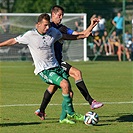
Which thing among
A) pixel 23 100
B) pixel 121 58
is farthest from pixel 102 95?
pixel 121 58

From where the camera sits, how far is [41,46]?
1068 cm

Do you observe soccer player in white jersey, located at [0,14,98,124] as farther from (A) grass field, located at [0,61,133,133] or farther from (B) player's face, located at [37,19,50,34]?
(A) grass field, located at [0,61,133,133]

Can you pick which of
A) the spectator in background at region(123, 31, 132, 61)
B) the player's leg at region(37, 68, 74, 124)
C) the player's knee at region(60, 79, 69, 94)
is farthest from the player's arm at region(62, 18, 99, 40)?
the spectator in background at region(123, 31, 132, 61)

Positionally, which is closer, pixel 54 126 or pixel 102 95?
pixel 54 126

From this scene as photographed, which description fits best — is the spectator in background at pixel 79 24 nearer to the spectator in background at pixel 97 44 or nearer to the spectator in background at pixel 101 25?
the spectator in background at pixel 101 25

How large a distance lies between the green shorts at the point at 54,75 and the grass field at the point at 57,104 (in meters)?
0.71

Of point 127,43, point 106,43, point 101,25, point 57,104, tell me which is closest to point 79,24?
point 101,25

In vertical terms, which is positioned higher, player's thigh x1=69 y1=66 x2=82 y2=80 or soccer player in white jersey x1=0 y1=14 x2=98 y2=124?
soccer player in white jersey x1=0 y1=14 x2=98 y2=124

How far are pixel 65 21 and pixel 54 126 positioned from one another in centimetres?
2198

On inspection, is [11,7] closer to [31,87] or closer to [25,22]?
[25,22]

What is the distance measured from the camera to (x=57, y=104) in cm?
1359

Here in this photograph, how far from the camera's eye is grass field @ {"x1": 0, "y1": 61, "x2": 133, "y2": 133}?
10117 millimetres

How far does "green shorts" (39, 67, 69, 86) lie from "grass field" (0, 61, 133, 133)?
71 centimetres

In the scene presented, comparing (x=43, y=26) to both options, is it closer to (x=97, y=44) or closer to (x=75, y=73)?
(x=75, y=73)
